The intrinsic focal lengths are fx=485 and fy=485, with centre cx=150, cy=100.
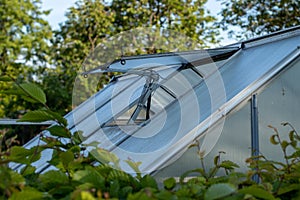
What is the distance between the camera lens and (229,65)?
3.08 metres

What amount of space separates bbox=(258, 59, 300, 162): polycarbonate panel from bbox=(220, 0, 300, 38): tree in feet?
28.4

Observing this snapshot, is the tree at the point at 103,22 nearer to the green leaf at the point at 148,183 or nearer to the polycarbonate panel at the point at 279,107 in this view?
the polycarbonate panel at the point at 279,107

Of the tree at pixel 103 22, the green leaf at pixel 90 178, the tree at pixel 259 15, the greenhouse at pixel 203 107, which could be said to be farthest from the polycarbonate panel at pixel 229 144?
the tree at pixel 103 22

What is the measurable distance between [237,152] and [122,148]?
0.59m

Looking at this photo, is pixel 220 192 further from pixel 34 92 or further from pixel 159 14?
pixel 159 14

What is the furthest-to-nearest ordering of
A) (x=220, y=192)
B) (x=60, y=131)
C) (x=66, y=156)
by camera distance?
(x=60, y=131) → (x=66, y=156) → (x=220, y=192)

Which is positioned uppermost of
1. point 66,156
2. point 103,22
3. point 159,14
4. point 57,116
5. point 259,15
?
point 159,14

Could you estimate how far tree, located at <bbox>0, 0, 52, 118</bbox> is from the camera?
42.5 feet

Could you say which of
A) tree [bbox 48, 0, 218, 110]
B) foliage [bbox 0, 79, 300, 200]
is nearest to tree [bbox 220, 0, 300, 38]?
tree [bbox 48, 0, 218, 110]

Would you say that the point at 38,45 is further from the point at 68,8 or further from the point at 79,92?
the point at 79,92

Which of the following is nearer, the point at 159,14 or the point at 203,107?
the point at 203,107

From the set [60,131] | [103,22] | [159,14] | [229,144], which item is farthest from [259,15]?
[60,131]

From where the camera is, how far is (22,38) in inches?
525

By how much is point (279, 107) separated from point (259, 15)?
30.5 ft
